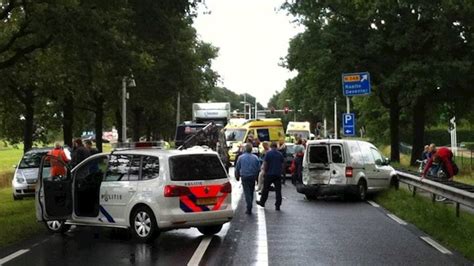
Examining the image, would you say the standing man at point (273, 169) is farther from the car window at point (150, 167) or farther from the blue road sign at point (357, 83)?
the blue road sign at point (357, 83)

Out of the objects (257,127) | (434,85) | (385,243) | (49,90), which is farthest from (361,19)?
(385,243)

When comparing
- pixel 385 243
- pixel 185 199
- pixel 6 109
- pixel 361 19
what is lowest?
pixel 385 243

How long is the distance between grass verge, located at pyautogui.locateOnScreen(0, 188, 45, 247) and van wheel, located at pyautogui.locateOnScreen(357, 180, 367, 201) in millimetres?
8967

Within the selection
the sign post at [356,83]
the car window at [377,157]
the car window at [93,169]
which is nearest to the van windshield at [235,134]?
the sign post at [356,83]

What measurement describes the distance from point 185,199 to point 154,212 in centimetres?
58

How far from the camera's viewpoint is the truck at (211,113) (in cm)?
4203

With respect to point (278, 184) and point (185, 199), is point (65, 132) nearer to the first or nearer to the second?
point (278, 184)

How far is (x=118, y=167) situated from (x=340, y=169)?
8289mm

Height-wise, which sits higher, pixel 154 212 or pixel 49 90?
pixel 49 90

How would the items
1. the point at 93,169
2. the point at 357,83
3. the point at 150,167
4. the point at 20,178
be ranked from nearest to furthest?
1. the point at 150,167
2. the point at 93,169
3. the point at 20,178
4. the point at 357,83

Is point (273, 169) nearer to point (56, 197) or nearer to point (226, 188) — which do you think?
point (226, 188)

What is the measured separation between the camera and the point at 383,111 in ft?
182

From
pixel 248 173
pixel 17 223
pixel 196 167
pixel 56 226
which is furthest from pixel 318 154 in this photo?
pixel 17 223

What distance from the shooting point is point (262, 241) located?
11.1 meters
